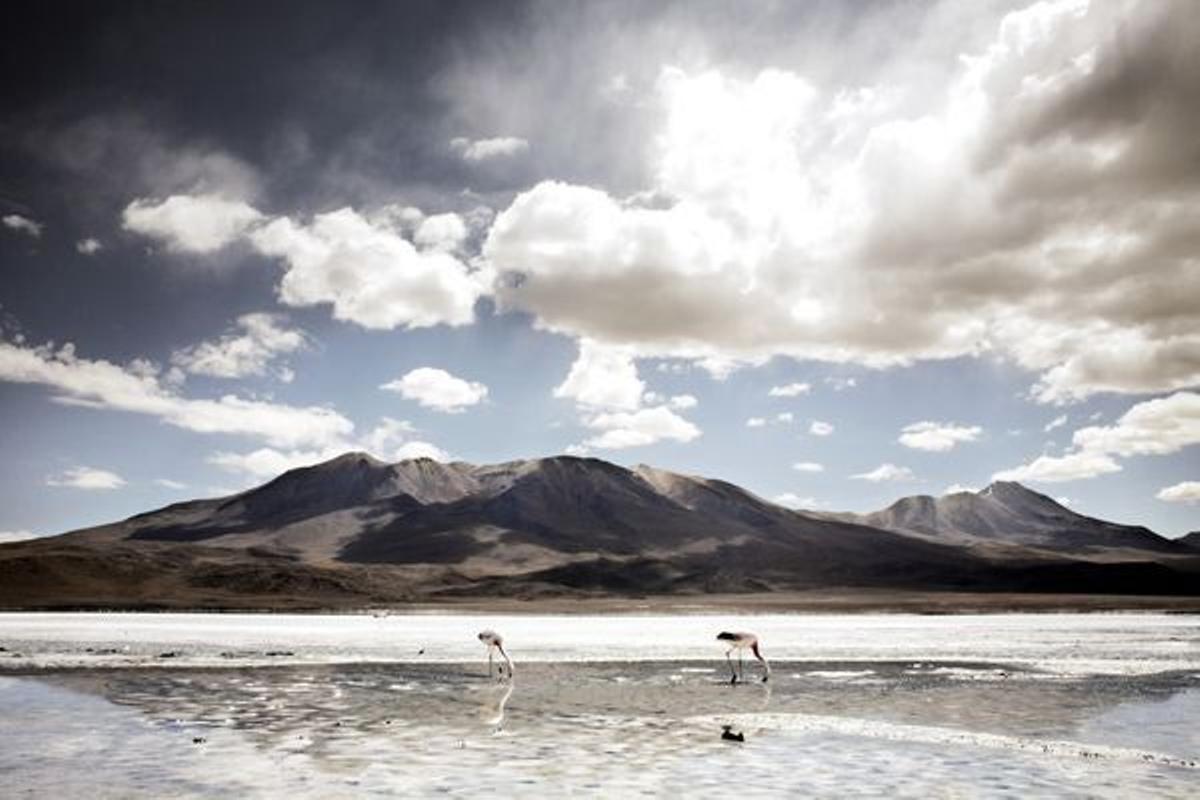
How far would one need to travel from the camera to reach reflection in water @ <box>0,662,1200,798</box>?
41.8ft

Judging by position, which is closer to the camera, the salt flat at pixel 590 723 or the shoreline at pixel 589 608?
the salt flat at pixel 590 723

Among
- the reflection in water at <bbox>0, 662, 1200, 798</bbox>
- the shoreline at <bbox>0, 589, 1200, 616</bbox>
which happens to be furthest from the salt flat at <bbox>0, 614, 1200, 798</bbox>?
the shoreline at <bbox>0, 589, 1200, 616</bbox>

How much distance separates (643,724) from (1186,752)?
8.89 meters

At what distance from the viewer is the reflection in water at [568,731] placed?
41.8 feet

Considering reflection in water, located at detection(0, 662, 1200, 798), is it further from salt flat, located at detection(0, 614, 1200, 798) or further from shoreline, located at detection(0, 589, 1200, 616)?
shoreline, located at detection(0, 589, 1200, 616)

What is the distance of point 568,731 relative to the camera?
17250 mm

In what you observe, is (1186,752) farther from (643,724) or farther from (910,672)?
(910,672)

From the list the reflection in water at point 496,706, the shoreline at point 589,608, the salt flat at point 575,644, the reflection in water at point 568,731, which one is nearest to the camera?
the reflection in water at point 568,731

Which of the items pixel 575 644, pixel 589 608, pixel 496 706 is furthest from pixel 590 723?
pixel 589 608

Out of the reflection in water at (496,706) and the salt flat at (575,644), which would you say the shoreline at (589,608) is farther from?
the reflection in water at (496,706)

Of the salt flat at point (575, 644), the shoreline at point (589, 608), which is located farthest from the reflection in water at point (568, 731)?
the shoreline at point (589, 608)

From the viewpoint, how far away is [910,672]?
29547mm

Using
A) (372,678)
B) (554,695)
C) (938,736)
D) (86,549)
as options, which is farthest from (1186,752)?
(86,549)

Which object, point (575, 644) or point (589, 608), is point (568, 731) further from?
point (589, 608)
